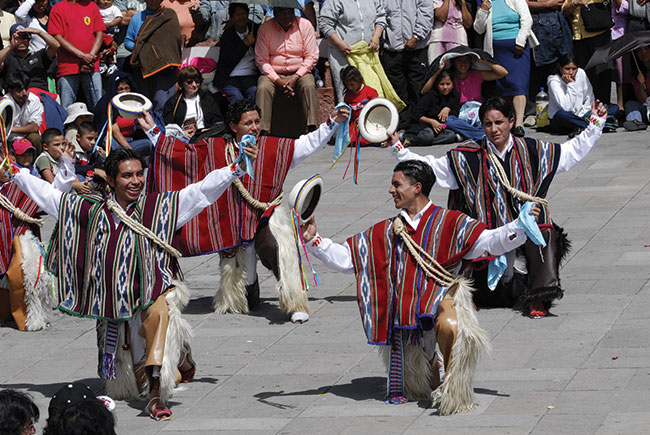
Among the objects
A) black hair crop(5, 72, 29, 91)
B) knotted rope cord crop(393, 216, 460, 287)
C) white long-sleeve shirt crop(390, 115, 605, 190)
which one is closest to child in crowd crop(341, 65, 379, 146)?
black hair crop(5, 72, 29, 91)

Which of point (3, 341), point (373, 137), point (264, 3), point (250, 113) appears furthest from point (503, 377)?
point (264, 3)

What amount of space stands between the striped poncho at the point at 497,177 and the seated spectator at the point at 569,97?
19.4 feet

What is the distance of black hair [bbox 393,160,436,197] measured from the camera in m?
7.07

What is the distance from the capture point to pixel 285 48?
47.9 feet

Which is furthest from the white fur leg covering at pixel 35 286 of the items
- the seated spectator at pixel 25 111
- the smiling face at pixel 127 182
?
the seated spectator at pixel 25 111

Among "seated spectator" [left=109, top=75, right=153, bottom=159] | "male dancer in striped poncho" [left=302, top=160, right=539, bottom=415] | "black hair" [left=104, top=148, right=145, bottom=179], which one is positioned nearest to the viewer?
"male dancer in striped poncho" [left=302, top=160, right=539, bottom=415]

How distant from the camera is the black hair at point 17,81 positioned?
13406mm

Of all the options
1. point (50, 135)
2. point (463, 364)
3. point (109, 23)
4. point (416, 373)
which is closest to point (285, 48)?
point (109, 23)

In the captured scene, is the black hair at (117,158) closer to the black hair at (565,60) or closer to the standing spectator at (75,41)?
the standing spectator at (75,41)

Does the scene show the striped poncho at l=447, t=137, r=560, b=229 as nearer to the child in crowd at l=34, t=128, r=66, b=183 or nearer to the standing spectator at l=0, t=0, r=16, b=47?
the child in crowd at l=34, t=128, r=66, b=183

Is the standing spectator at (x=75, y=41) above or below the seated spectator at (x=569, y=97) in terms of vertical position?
above

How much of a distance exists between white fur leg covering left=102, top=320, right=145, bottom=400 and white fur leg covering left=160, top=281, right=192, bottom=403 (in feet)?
1.01

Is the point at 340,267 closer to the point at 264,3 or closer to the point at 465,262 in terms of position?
the point at 465,262

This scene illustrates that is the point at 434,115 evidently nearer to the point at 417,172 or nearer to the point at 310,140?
the point at 310,140
